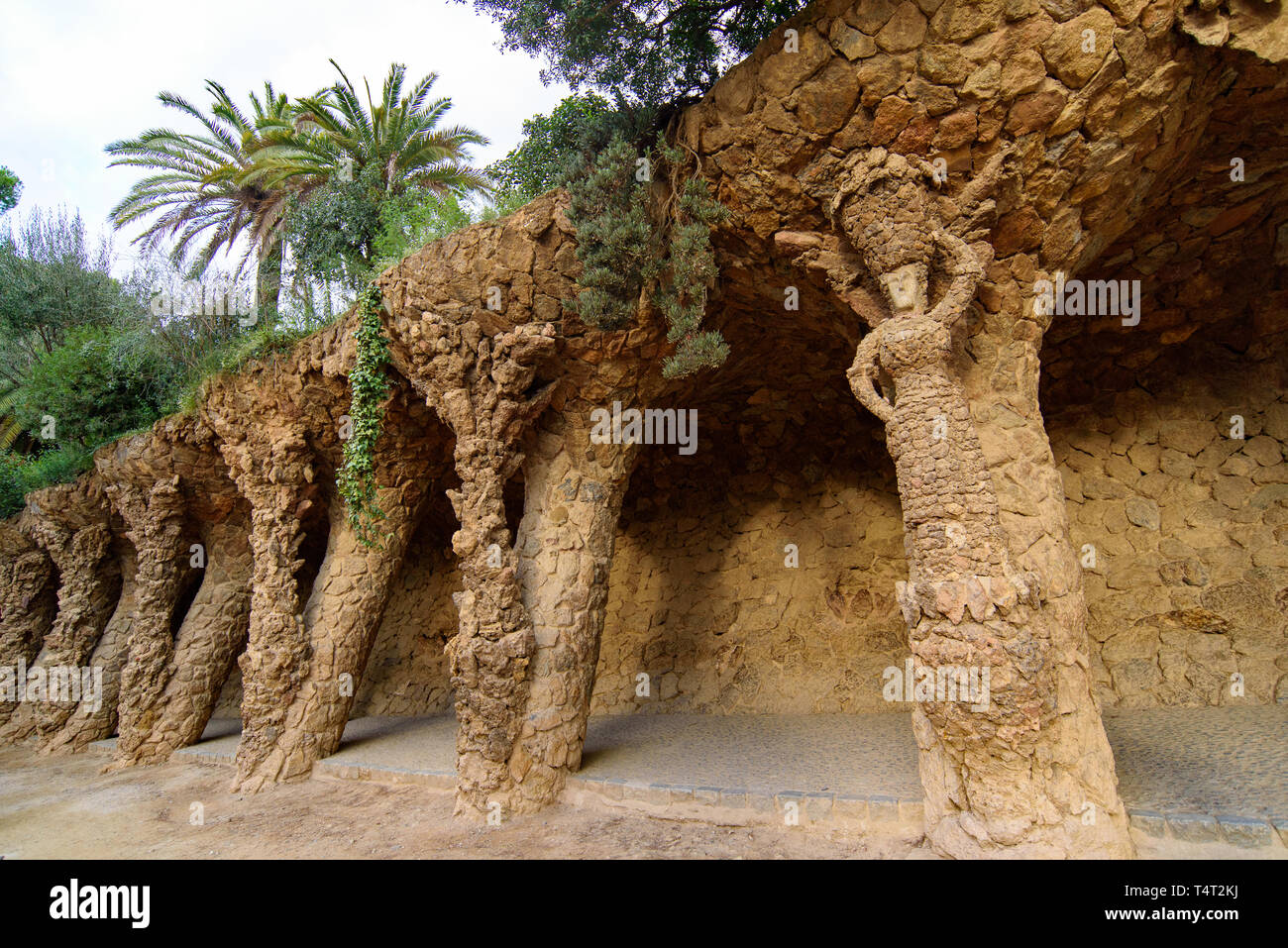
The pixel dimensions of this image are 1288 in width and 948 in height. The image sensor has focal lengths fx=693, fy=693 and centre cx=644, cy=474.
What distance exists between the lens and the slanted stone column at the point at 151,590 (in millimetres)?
8812

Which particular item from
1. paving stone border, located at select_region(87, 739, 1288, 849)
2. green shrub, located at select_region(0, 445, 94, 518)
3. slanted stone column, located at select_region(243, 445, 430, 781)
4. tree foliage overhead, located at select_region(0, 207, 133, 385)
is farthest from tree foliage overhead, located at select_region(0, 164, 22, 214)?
paving stone border, located at select_region(87, 739, 1288, 849)

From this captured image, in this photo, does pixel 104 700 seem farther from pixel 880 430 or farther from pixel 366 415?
pixel 880 430

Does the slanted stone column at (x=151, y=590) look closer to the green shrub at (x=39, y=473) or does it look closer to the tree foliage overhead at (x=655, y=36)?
the green shrub at (x=39, y=473)

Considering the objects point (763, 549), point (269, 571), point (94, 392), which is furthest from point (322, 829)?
point (94, 392)

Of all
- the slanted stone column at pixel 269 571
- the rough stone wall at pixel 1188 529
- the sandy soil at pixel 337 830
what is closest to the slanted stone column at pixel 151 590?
the sandy soil at pixel 337 830

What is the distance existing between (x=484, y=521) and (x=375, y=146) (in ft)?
31.2

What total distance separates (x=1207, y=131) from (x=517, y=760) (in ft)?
21.8

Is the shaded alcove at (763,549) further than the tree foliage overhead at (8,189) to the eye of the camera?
No

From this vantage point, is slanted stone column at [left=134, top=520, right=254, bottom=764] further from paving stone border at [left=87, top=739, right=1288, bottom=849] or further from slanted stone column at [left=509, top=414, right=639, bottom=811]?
paving stone border at [left=87, top=739, right=1288, bottom=849]

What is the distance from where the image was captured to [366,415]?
6871 millimetres

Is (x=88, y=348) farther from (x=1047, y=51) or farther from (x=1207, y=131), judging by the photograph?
(x=1207, y=131)

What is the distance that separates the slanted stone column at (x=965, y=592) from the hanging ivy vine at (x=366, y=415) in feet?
14.4

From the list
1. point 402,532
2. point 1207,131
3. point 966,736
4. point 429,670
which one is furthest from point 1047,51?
point 429,670

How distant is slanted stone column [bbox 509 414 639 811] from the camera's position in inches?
217
